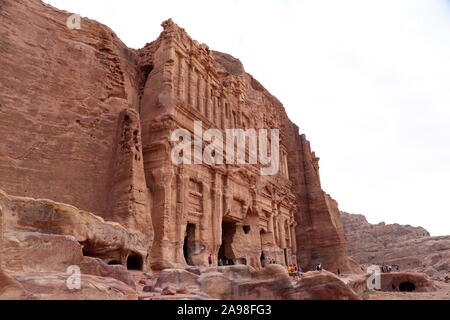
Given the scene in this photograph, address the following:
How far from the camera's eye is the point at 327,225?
3128 centimetres

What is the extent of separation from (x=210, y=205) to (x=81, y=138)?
288 inches

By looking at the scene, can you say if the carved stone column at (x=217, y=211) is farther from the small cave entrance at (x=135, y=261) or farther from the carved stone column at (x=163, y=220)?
the small cave entrance at (x=135, y=261)

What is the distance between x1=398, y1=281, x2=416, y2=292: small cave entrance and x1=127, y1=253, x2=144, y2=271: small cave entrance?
16656 mm

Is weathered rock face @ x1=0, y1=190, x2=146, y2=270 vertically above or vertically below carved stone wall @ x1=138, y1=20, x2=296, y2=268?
below

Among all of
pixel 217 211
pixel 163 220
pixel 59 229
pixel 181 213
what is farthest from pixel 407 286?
pixel 59 229

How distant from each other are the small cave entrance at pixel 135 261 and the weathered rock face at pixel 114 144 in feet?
0.19

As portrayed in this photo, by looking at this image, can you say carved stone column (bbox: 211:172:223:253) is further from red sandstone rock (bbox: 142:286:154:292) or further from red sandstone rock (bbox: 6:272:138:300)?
red sandstone rock (bbox: 6:272:138:300)

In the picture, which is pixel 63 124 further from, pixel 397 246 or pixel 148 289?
pixel 397 246

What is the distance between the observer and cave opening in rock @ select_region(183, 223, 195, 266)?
54.0ft

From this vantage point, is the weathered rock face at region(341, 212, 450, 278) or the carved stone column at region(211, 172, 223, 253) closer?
the carved stone column at region(211, 172, 223, 253)

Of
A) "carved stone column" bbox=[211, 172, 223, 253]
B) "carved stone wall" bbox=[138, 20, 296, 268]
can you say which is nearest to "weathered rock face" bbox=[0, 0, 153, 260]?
"carved stone wall" bbox=[138, 20, 296, 268]
